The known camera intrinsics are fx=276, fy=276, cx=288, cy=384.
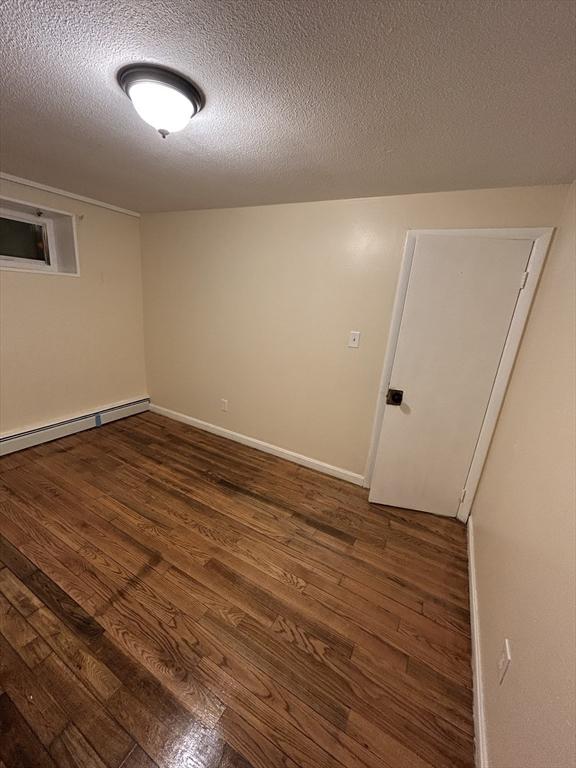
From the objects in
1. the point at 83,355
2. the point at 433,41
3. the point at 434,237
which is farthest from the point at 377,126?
the point at 83,355

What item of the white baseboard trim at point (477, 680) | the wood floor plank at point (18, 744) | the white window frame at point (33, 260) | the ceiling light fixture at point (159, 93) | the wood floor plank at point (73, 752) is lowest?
the wood floor plank at point (18, 744)

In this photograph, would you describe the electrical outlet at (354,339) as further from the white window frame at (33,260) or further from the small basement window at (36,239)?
the white window frame at (33,260)

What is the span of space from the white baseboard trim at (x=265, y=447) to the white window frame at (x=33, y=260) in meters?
1.80

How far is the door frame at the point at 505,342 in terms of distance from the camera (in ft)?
5.41

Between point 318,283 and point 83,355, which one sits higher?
point 318,283

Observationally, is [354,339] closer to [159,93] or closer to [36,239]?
[159,93]

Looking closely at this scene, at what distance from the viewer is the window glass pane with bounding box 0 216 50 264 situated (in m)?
2.39

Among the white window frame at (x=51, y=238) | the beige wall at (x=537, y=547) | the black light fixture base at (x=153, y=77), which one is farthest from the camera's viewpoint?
the white window frame at (x=51, y=238)

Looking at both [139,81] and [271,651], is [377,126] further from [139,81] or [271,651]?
[271,651]

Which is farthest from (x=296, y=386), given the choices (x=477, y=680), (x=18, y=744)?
(x=18, y=744)

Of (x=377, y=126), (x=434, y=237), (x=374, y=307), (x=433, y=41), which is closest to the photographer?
(x=433, y=41)

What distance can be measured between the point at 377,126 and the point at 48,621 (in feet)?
8.87

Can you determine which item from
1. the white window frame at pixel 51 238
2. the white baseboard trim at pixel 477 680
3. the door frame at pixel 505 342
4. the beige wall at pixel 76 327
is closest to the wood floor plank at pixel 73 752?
the white baseboard trim at pixel 477 680

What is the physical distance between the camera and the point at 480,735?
3.27ft
